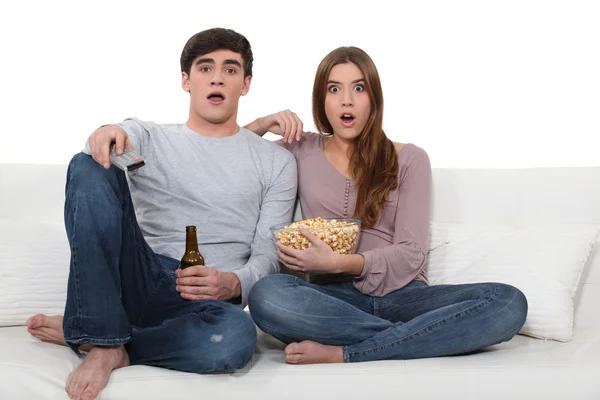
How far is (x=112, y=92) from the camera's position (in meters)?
3.31

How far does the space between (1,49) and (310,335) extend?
200 cm

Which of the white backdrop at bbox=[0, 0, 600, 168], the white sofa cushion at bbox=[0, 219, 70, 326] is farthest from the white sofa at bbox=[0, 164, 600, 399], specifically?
the white backdrop at bbox=[0, 0, 600, 168]

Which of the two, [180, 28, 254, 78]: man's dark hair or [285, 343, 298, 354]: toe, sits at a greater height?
[180, 28, 254, 78]: man's dark hair

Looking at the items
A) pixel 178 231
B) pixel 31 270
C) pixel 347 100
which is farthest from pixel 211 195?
pixel 31 270

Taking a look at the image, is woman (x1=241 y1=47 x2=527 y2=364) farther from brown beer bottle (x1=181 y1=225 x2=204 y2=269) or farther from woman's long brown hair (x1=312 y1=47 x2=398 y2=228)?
brown beer bottle (x1=181 y1=225 x2=204 y2=269)

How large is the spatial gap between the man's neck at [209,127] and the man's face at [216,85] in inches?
0.4

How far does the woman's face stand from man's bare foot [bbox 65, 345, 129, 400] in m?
1.03

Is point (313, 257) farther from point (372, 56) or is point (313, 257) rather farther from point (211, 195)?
point (372, 56)

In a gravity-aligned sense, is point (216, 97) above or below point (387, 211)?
above

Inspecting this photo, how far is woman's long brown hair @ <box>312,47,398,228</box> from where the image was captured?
247 centimetres

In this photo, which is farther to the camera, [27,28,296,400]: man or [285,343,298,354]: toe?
[285,343,298,354]: toe

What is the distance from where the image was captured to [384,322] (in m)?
2.18

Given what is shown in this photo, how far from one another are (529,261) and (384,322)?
1.99ft

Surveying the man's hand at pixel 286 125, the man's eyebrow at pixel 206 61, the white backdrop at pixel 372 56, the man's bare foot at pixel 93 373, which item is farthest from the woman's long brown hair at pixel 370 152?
the man's bare foot at pixel 93 373
